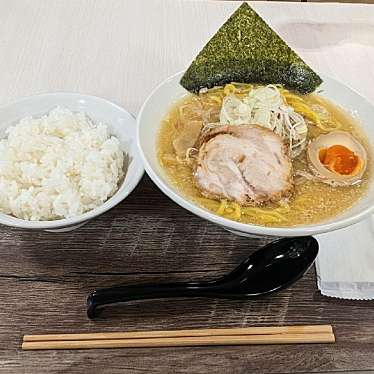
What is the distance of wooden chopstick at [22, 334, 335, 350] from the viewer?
1097 mm

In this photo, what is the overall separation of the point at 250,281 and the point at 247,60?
0.74 m

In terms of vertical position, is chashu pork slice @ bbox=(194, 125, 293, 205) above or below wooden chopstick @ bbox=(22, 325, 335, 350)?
above

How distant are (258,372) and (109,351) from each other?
298mm

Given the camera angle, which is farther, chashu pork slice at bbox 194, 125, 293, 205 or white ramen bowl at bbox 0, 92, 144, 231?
white ramen bowl at bbox 0, 92, 144, 231

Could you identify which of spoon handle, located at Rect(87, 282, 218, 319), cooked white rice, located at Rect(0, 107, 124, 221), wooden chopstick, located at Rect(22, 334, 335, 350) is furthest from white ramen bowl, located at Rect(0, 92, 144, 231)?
wooden chopstick, located at Rect(22, 334, 335, 350)

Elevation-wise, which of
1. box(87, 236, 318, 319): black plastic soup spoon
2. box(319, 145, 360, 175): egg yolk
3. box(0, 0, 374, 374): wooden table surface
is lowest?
box(0, 0, 374, 374): wooden table surface

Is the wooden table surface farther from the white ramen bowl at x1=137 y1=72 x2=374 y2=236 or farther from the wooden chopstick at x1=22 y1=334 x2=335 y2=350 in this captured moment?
the white ramen bowl at x1=137 y1=72 x2=374 y2=236

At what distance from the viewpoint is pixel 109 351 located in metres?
1.10

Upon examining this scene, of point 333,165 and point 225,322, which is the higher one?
point 333,165

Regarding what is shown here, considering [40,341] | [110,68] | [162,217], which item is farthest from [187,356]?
[110,68]

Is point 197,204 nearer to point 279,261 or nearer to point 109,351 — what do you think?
point 279,261

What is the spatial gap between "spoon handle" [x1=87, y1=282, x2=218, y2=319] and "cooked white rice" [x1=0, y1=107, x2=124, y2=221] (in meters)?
0.22

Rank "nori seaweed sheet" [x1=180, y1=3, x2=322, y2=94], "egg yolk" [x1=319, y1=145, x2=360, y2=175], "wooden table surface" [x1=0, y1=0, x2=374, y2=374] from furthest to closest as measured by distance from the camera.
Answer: "nori seaweed sheet" [x1=180, y1=3, x2=322, y2=94] → "egg yolk" [x1=319, y1=145, x2=360, y2=175] → "wooden table surface" [x1=0, y1=0, x2=374, y2=374]

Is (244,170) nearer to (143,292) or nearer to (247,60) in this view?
(143,292)
